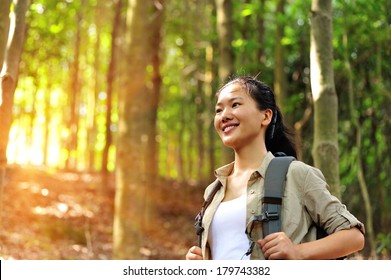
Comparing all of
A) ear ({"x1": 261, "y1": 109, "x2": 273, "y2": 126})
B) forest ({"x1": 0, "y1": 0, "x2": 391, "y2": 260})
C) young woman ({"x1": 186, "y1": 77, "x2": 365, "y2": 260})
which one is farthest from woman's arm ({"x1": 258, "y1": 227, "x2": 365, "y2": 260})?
forest ({"x1": 0, "y1": 0, "x2": 391, "y2": 260})

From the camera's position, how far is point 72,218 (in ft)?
52.2

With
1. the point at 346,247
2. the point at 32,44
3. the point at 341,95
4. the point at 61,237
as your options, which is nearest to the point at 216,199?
the point at 346,247

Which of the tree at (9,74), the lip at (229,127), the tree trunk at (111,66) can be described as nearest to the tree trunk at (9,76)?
the tree at (9,74)

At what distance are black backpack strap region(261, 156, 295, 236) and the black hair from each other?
1.25 feet

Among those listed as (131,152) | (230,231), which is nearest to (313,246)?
(230,231)

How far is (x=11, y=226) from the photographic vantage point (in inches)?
533

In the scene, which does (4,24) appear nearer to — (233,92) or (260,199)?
(233,92)

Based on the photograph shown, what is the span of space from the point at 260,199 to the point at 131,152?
7766mm

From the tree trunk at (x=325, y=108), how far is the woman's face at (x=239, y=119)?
275 cm

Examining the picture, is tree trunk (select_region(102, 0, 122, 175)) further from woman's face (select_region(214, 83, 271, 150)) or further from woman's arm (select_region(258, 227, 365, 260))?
woman's arm (select_region(258, 227, 365, 260))

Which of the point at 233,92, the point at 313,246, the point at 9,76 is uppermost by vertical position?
the point at 9,76

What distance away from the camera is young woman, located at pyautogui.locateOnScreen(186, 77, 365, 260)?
2451 mm
